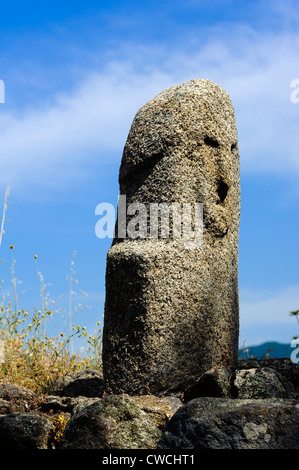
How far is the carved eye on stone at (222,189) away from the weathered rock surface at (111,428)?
2551 mm

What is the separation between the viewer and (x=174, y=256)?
18.1 feet

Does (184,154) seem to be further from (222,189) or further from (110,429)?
(110,429)

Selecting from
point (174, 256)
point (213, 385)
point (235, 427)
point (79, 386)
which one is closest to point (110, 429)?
point (235, 427)

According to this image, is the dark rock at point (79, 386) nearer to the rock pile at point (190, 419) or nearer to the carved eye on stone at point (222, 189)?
the rock pile at point (190, 419)

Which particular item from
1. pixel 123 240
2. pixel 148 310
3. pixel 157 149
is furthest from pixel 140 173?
pixel 148 310

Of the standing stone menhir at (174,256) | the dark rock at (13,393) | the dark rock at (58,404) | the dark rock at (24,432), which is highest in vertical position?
the standing stone menhir at (174,256)

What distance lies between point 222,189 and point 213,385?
2.11 meters

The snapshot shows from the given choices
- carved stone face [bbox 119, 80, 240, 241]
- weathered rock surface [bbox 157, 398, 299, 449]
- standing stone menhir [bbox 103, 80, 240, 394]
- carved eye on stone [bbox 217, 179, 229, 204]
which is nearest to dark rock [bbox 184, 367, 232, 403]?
standing stone menhir [bbox 103, 80, 240, 394]

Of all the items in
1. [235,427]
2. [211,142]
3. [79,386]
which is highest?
[211,142]

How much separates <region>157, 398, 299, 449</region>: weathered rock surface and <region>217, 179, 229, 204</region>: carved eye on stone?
8.91ft

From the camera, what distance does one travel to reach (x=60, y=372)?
7711mm

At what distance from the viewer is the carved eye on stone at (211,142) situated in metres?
5.91

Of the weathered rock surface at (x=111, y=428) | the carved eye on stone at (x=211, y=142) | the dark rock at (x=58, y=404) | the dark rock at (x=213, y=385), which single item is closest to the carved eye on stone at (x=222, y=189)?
the carved eye on stone at (x=211, y=142)
